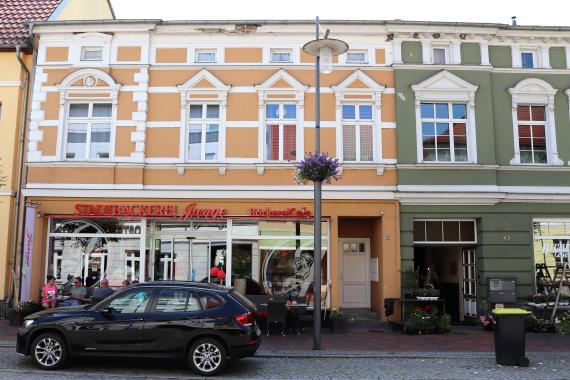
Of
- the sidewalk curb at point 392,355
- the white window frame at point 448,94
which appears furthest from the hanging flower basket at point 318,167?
the white window frame at point 448,94

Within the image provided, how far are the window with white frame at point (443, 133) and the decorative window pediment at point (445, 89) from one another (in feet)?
0.88

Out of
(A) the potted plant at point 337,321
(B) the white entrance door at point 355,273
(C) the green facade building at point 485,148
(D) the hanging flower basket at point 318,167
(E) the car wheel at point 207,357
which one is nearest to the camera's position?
(E) the car wheel at point 207,357

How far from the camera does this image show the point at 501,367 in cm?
1057

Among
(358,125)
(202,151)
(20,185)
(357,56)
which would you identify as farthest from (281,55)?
(20,185)

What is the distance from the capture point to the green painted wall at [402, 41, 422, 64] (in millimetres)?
16875

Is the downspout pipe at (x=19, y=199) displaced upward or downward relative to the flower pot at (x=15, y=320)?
upward

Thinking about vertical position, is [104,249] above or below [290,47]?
below

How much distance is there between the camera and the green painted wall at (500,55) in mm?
17047

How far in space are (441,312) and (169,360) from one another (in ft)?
27.3

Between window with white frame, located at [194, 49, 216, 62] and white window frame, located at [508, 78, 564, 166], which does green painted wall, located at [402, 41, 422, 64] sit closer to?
white window frame, located at [508, 78, 564, 166]

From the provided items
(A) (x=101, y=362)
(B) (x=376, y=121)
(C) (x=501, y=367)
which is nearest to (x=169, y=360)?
(A) (x=101, y=362)

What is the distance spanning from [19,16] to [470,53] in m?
14.1

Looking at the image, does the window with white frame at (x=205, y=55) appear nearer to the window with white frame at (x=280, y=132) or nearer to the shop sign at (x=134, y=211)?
the window with white frame at (x=280, y=132)

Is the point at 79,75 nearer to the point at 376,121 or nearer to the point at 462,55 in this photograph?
the point at 376,121
